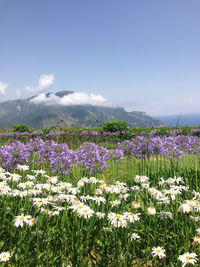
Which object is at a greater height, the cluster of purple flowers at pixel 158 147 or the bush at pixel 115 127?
the bush at pixel 115 127

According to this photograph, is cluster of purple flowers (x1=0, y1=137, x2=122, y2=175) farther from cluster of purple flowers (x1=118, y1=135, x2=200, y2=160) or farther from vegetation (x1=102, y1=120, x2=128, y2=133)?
vegetation (x1=102, y1=120, x2=128, y2=133)

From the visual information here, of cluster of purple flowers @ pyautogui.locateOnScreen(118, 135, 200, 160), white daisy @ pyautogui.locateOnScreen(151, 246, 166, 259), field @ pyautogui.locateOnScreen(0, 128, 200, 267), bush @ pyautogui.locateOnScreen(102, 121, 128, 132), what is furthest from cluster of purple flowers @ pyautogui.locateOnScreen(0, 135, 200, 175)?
bush @ pyautogui.locateOnScreen(102, 121, 128, 132)

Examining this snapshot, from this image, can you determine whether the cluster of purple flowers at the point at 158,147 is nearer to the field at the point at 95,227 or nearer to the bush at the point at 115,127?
the field at the point at 95,227

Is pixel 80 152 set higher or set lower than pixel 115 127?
lower

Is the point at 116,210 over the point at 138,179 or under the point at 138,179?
under

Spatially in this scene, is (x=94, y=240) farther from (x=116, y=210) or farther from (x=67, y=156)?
(x=67, y=156)

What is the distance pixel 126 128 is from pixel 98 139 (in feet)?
16.1

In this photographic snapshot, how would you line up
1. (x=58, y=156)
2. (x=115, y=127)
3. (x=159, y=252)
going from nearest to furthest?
1. (x=159, y=252)
2. (x=58, y=156)
3. (x=115, y=127)

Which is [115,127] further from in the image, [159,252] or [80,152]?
[159,252]

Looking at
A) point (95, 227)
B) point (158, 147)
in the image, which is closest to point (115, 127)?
point (158, 147)

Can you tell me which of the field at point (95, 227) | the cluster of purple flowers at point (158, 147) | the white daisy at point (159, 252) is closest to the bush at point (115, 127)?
the cluster of purple flowers at point (158, 147)

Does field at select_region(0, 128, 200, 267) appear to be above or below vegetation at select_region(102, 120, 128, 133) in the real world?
below

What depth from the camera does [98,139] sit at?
20266mm

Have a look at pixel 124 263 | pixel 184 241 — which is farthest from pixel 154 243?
pixel 124 263
